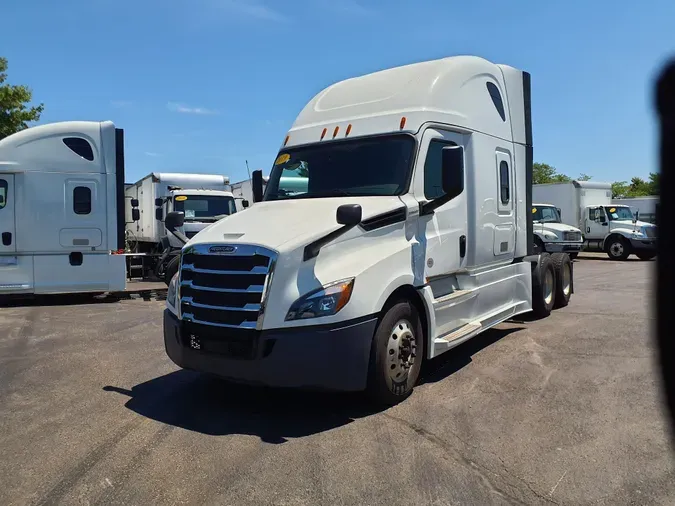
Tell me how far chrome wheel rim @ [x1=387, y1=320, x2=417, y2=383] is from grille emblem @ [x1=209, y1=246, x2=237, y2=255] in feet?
5.18

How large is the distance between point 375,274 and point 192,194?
494 inches

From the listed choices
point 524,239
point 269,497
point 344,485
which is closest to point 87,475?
point 269,497

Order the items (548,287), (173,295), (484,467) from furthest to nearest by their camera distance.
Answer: (548,287), (173,295), (484,467)

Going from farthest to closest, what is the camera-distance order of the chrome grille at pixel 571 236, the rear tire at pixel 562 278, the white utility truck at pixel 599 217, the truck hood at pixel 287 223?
1. the white utility truck at pixel 599 217
2. the chrome grille at pixel 571 236
3. the rear tire at pixel 562 278
4. the truck hood at pixel 287 223

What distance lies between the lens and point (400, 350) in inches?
203

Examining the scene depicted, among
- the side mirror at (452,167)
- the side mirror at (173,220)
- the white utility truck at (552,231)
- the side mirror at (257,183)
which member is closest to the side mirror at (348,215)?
the side mirror at (452,167)

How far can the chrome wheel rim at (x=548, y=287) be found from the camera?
9.46 meters

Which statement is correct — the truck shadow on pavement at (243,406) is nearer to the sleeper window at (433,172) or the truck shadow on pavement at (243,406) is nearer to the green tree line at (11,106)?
the sleeper window at (433,172)

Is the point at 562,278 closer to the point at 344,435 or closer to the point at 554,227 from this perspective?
the point at 344,435

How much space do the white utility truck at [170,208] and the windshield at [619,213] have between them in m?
16.3

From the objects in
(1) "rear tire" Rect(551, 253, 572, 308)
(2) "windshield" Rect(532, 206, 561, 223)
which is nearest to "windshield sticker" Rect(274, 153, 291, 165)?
(1) "rear tire" Rect(551, 253, 572, 308)

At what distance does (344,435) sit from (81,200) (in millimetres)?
9650

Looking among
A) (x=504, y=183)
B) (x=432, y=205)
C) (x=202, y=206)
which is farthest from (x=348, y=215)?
(x=202, y=206)

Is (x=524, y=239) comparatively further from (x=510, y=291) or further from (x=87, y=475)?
(x=87, y=475)
